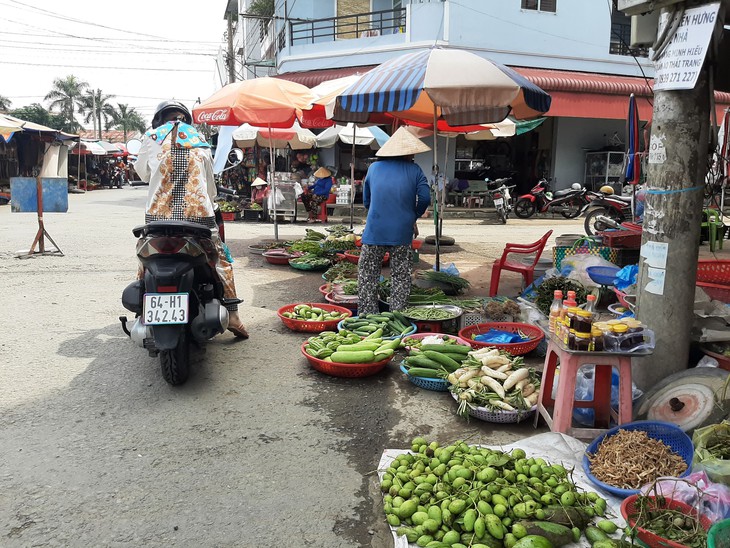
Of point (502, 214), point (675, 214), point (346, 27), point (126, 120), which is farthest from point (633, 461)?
point (126, 120)

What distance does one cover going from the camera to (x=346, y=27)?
66.5ft

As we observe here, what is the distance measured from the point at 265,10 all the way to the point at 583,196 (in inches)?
645

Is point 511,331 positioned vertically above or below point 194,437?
above

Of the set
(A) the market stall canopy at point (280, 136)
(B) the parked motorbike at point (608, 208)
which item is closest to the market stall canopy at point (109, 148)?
(A) the market stall canopy at point (280, 136)

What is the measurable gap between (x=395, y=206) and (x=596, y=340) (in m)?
2.74

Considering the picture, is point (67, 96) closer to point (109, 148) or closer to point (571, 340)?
point (109, 148)

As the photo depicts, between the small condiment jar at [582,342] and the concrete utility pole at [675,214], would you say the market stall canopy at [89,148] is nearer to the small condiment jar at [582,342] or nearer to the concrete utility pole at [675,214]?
the concrete utility pole at [675,214]

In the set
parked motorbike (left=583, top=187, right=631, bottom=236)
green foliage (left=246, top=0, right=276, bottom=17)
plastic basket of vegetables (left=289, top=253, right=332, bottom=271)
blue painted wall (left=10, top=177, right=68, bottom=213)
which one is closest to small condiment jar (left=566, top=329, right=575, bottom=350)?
plastic basket of vegetables (left=289, top=253, right=332, bottom=271)

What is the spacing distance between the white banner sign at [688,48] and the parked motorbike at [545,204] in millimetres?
14742

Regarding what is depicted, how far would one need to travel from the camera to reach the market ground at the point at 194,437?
2.71 meters

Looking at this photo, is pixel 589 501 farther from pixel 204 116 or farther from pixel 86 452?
pixel 204 116

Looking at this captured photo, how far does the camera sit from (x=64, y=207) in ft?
31.0

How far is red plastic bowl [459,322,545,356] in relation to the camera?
191 inches

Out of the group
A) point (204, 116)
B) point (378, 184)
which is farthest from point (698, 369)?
point (204, 116)
